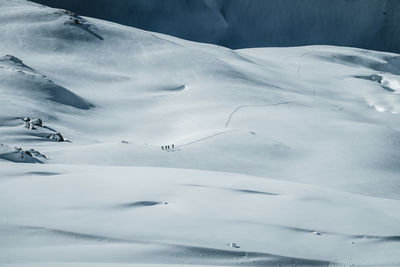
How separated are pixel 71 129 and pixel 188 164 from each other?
6.71 feet

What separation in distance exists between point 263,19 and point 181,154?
18.9 m

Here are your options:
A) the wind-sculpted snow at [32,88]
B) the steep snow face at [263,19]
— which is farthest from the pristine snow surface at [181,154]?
the steep snow face at [263,19]

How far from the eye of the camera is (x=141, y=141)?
6512 millimetres

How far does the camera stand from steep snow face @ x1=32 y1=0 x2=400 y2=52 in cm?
2153

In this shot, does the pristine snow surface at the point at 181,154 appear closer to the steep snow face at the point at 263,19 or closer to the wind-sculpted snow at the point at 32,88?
the wind-sculpted snow at the point at 32,88

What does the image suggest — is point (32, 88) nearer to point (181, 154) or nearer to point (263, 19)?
point (181, 154)

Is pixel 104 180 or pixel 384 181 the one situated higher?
pixel 104 180

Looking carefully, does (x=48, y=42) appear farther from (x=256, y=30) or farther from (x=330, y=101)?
(x=256, y=30)

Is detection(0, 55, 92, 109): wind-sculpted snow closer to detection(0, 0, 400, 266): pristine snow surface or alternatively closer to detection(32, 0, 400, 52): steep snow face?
detection(0, 0, 400, 266): pristine snow surface

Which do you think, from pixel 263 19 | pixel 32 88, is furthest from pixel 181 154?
pixel 263 19

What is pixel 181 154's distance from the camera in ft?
17.5

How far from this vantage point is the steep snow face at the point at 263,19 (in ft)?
70.6

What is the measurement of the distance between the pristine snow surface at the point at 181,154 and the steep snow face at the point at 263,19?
854 cm

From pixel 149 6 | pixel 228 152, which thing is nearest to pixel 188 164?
pixel 228 152
